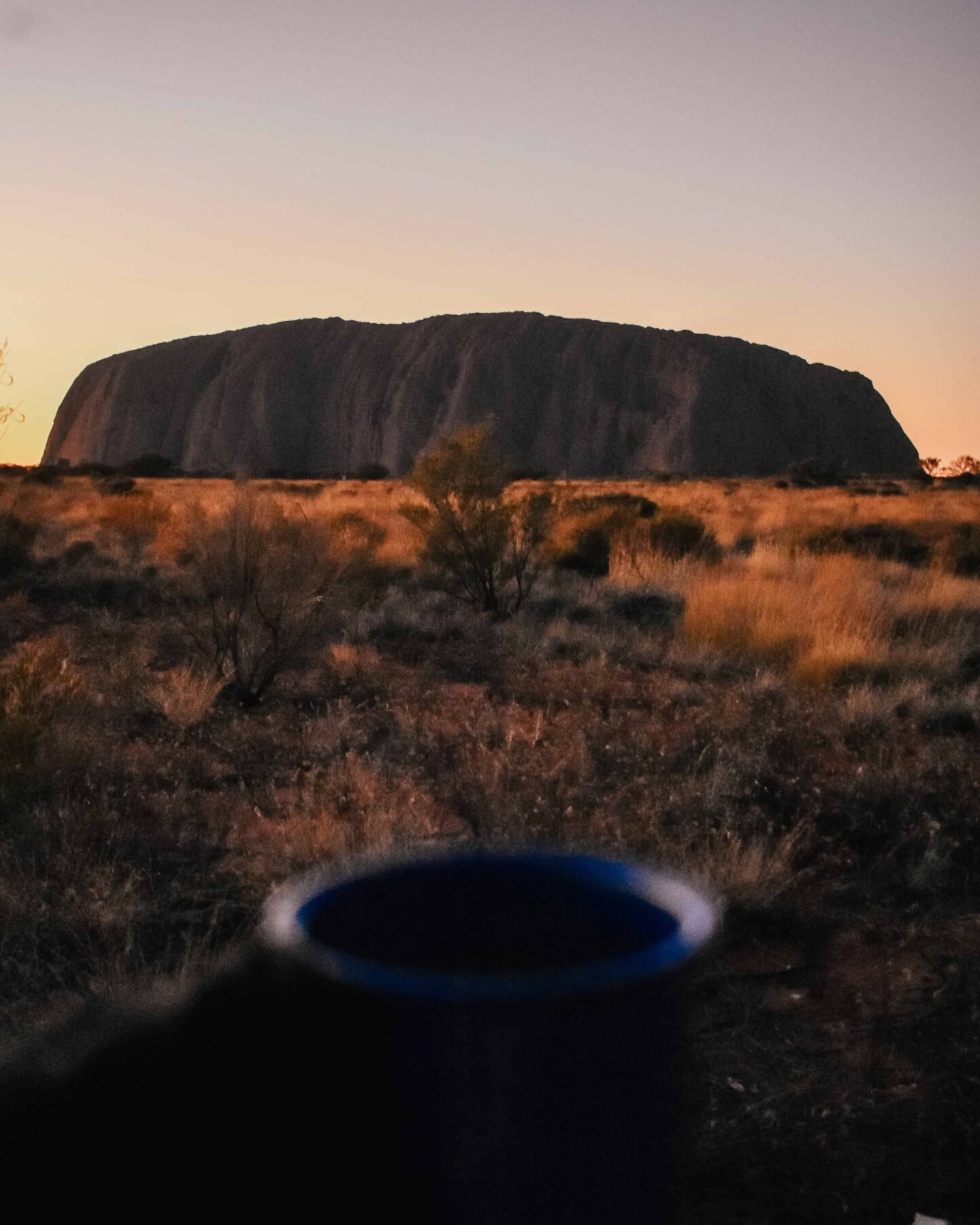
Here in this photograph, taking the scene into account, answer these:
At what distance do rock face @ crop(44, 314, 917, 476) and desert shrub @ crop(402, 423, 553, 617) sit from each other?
58632mm

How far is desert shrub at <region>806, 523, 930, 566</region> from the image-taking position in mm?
19625

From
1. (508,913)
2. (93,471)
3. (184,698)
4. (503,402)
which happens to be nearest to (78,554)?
(184,698)

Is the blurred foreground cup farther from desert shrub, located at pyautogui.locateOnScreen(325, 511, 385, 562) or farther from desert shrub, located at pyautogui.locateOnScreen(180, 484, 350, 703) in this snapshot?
desert shrub, located at pyautogui.locateOnScreen(325, 511, 385, 562)

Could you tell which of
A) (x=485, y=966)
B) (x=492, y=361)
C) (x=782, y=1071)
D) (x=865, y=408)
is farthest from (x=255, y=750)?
(x=865, y=408)

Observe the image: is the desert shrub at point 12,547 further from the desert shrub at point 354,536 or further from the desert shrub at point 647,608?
the desert shrub at point 647,608

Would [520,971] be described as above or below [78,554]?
above

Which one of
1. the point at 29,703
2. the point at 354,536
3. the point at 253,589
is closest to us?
the point at 29,703

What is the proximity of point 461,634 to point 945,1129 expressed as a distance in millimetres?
9708

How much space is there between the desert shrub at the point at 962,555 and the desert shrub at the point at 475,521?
23.4ft

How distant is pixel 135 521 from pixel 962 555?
15817 millimetres

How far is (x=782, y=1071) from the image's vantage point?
3479 mm

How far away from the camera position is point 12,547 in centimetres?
1809

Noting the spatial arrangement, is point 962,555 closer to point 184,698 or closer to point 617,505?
point 617,505

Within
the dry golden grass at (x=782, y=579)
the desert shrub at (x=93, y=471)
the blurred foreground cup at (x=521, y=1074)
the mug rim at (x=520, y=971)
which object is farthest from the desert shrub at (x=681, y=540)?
the desert shrub at (x=93, y=471)
